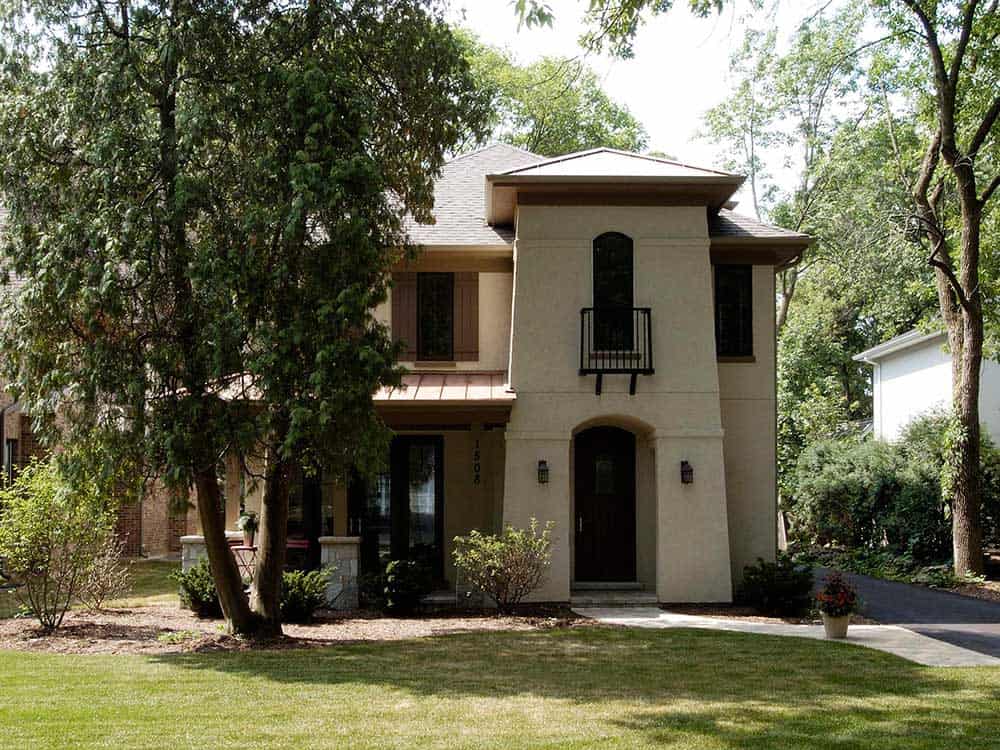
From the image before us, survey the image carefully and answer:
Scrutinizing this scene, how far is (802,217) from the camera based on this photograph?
106 ft

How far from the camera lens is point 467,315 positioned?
55.9 ft

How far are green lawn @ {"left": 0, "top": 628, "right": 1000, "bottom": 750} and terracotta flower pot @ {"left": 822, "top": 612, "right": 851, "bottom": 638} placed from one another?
686 millimetres

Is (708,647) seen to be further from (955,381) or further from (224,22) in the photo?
(955,381)

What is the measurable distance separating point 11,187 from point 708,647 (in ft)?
30.6

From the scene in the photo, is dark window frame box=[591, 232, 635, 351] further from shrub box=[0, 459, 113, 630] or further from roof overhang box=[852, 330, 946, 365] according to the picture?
roof overhang box=[852, 330, 946, 365]

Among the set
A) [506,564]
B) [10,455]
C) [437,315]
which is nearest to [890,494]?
[437,315]

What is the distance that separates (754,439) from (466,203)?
6459mm

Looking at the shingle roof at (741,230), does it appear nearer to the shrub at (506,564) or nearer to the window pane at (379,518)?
the shrub at (506,564)

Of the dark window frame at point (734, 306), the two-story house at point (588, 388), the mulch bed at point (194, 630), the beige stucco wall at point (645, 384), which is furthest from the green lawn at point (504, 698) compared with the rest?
the dark window frame at point (734, 306)

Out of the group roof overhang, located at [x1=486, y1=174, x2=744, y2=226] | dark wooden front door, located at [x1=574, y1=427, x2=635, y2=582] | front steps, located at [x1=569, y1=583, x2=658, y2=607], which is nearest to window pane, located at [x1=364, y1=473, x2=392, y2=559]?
dark wooden front door, located at [x1=574, y1=427, x2=635, y2=582]

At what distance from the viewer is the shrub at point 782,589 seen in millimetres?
14734

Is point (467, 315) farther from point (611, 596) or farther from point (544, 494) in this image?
point (611, 596)

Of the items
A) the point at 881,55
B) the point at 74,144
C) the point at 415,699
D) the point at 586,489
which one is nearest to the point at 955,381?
the point at 881,55

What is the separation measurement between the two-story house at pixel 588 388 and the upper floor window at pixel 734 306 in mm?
31
